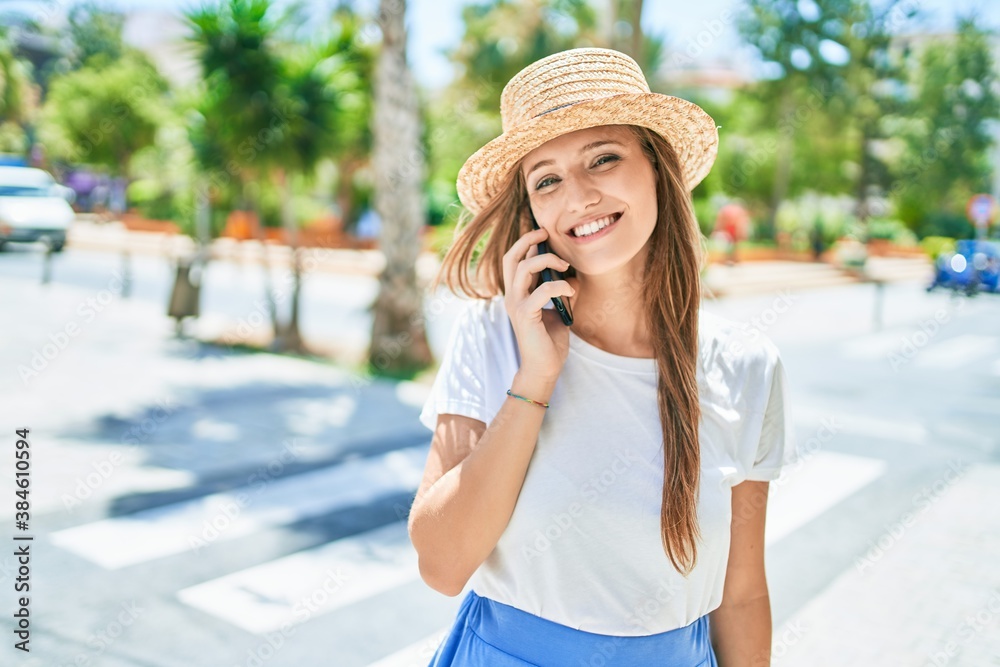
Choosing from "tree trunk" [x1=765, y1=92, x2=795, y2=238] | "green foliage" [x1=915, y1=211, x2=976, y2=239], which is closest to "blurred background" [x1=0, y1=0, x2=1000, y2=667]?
"tree trunk" [x1=765, y1=92, x2=795, y2=238]

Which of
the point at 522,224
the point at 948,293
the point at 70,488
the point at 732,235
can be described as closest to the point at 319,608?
the point at 70,488

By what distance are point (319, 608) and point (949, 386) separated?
8.70 meters

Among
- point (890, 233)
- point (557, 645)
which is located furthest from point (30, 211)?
point (890, 233)

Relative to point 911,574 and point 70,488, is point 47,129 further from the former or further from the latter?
point 911,574

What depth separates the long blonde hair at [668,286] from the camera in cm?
156

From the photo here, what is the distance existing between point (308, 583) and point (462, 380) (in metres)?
3.19

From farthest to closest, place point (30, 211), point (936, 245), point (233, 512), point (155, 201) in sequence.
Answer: point (936, 245) → point (155, 201) → point (30, 211) → point (233, 512)

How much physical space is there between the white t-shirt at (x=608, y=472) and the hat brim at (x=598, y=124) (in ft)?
1.11

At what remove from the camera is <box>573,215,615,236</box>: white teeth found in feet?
5.57

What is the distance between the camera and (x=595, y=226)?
5.58ft

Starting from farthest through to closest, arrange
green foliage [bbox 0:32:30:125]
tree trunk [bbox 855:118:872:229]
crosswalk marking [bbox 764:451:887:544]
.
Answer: tree trunk [bbox 855:118:872:229] → green foliage [bbox 0:32:30:125] → crosswalk marking [bbox 764:451:887:544]

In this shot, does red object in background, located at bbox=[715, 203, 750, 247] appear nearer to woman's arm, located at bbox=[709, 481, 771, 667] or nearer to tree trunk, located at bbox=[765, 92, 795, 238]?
tree trunk, located at bbox=[765, 92, 795, 238]

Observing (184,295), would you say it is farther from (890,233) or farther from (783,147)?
(890,233)

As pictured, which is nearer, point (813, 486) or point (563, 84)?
point (563, 84)
